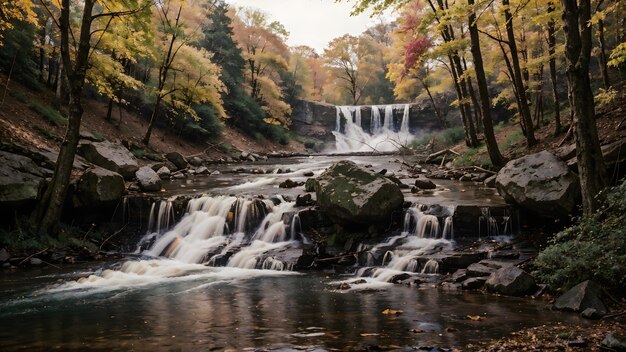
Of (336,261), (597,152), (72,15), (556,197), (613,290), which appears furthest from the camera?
(72,15)

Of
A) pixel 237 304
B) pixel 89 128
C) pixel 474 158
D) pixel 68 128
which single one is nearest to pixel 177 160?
pixel 89 128

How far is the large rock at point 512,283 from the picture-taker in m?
7.05

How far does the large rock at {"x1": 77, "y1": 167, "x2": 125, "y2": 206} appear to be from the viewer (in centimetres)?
1210

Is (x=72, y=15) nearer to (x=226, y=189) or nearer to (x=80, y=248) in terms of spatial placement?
(x=226, y=189)

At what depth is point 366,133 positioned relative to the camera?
4478cm

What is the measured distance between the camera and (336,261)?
32.6 ft

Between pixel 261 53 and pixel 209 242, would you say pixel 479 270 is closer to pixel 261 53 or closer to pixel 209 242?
pixel 209 242

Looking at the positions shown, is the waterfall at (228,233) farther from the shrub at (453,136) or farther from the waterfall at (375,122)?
the waterfall at (375,122)

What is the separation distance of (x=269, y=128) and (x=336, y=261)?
1165 inches

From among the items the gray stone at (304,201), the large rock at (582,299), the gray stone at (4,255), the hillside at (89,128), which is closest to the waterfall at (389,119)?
the hillside at (89,128)

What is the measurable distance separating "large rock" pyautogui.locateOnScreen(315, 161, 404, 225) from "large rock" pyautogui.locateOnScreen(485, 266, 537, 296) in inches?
139

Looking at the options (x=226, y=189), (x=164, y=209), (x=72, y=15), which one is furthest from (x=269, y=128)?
(x=164, y=209)

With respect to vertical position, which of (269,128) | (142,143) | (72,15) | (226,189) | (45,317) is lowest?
(45,317)

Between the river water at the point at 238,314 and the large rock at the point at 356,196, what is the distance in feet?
6.31
